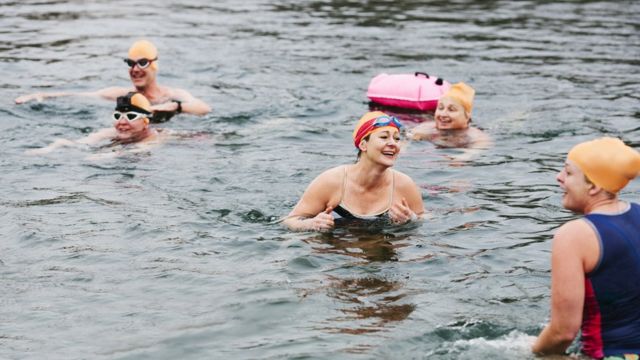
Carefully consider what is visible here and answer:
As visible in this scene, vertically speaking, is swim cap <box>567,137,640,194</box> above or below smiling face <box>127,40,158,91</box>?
above

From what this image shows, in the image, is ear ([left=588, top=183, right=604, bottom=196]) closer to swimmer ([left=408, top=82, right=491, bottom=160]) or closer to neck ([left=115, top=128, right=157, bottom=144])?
swimmer ([left=408, top=82, right=491, bottom=160])

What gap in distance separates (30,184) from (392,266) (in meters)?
5.30

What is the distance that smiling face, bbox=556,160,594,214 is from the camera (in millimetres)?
6098

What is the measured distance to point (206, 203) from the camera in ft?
38.0

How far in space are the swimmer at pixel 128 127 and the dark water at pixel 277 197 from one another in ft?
1.20

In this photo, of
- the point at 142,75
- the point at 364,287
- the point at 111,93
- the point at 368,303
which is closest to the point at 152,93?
the point at 142,75

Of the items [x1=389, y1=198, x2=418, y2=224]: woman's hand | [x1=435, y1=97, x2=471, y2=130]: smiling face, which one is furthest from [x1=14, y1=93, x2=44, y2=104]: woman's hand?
[x1=389, y1=198, x2=418, y2=224]: woman's hand

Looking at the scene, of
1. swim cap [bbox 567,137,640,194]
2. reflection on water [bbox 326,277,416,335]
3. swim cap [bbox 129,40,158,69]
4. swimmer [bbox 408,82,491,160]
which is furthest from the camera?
swim cap [bbox 129,40,158,69]

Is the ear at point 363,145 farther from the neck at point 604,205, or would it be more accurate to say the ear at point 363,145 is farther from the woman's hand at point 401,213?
the neck at point 604,205

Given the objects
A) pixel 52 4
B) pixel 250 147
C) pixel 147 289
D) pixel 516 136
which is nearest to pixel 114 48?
pixel 52 4

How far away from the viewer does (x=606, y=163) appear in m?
6.00

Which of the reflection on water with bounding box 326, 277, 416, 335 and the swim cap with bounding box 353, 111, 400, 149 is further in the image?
the swim cap with bounding box 353, 111, 400, 149

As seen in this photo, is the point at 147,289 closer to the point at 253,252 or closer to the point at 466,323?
the point at 253,252

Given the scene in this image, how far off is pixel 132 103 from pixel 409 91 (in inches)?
185
